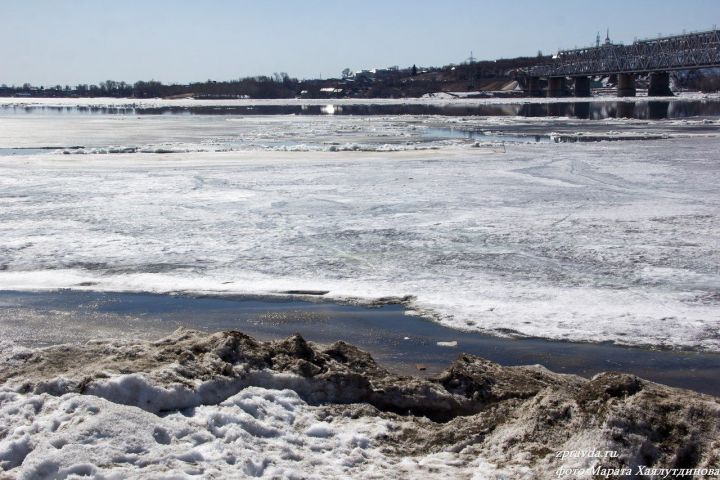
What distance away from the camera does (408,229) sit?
998cm

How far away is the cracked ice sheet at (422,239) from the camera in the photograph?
6.68 m

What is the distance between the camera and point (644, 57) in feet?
324

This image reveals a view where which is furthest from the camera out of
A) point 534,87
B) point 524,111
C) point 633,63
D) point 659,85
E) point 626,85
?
point 534,87

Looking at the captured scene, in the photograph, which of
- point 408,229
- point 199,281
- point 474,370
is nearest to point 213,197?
point 408,229

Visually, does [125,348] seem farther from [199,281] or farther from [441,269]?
[441,269]

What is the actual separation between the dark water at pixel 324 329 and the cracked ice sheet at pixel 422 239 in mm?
276

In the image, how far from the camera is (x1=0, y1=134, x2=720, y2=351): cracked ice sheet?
6684mm

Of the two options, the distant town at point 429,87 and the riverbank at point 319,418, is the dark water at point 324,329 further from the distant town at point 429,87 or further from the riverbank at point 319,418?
the distant town at point 429,87


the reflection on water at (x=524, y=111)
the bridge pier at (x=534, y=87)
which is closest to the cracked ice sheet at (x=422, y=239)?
the reflection on water at (x=524, y=111)

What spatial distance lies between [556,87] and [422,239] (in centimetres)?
10671

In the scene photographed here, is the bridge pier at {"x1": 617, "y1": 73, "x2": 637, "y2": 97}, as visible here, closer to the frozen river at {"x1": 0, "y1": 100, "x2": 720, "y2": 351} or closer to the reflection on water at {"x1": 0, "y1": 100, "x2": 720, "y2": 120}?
the reflection on water at {"x1": 0, "y1": 100, "x2": 720, "y2": 120}

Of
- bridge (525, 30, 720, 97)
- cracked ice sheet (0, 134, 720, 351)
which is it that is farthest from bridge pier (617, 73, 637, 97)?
cracked ice sheet (0, 134, 720, 351)

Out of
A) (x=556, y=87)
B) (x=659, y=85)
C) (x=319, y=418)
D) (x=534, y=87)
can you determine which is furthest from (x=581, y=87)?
(x=319, y=418)

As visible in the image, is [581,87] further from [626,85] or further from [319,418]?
[319,418]
